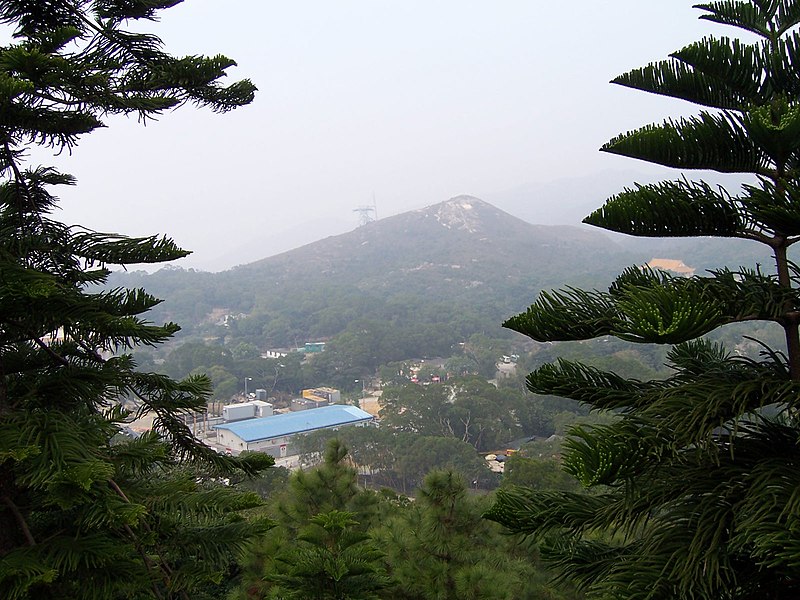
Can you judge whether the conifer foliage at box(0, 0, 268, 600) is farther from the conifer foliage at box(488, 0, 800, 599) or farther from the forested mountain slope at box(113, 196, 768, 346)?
the forested mountain slope at box(113, 196, 768, 346)

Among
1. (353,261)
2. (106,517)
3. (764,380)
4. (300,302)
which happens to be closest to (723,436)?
(764,380)

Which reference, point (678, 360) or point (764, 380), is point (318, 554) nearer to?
point (678, 360)

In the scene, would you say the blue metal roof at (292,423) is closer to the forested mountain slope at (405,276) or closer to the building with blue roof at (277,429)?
the building with blue roof at (277,429)

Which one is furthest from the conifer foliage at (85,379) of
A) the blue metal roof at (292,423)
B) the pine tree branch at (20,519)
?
the blue metal roof at (292,423)

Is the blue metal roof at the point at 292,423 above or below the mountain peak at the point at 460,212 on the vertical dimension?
below

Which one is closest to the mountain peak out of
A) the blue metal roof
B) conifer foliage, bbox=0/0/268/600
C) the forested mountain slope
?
the forested mountain slope

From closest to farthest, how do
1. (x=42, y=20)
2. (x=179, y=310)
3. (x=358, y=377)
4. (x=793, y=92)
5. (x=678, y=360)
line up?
(x=793, y=92), (x=678, y=360), (x=42, y=20), (x=358, y=377), (x=179, y=310)
